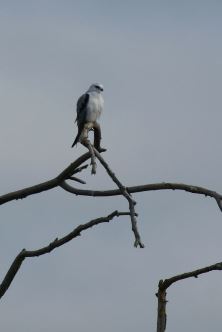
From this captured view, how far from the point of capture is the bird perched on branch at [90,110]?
18656 mm

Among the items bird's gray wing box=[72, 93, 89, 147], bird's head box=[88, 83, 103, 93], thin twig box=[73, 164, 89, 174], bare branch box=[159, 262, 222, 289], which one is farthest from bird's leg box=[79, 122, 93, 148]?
bird's head box=[88, 83, 103, 93]

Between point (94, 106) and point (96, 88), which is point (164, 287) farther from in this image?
point (96, 88)

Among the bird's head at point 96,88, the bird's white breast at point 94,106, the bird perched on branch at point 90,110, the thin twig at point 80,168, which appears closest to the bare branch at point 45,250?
the thin twig at point 80,168

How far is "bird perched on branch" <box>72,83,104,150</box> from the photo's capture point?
18.7m

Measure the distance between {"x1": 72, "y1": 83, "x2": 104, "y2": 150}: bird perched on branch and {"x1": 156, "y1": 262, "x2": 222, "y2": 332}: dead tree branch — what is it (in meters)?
3.58

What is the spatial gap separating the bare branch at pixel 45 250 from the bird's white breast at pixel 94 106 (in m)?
4.20

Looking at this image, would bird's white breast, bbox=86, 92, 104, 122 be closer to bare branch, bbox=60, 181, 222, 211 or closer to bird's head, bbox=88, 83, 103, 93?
bird's head, bbox=88, 83, 103, 93

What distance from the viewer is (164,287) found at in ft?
51.2

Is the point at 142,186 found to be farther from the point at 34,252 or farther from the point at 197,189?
the point at 34,252

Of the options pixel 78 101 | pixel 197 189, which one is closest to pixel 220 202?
pixel 197 189

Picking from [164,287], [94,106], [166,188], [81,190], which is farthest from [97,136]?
[94,106]

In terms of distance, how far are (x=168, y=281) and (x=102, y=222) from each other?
150cm

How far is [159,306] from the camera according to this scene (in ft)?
51.2

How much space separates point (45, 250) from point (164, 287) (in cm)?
238
